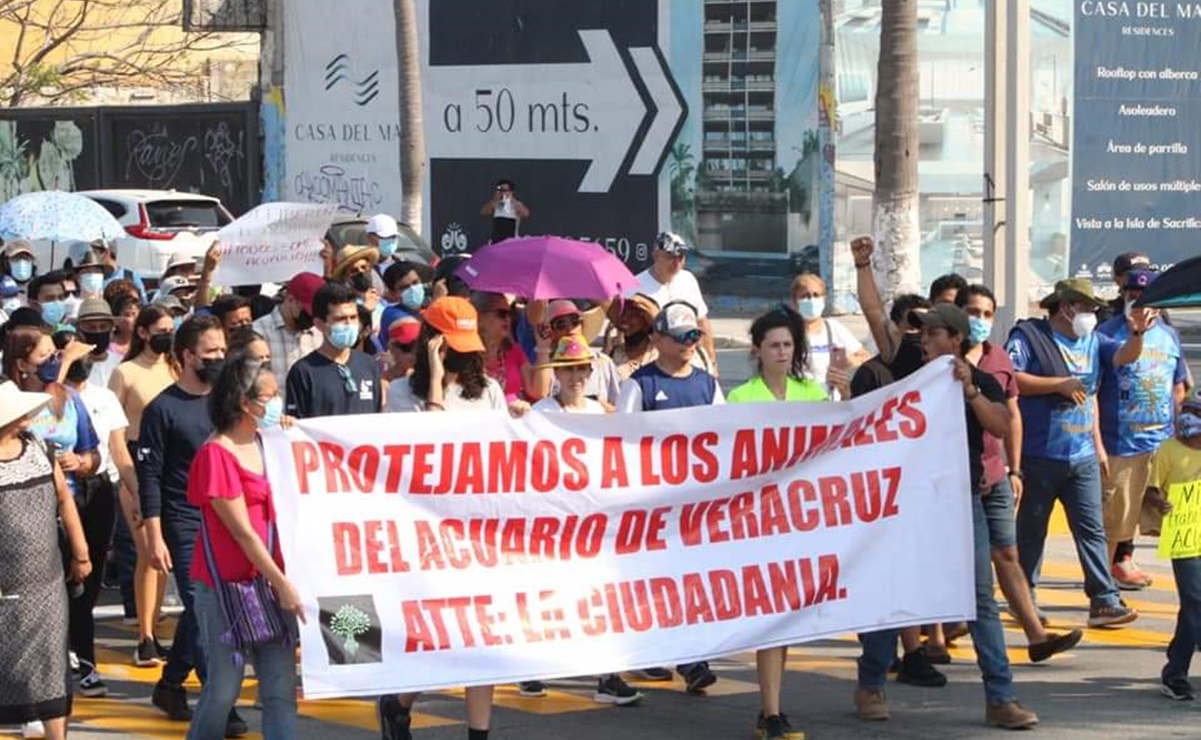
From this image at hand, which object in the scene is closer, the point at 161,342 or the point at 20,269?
the point at 161,342

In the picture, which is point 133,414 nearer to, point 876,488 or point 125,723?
point 125,723

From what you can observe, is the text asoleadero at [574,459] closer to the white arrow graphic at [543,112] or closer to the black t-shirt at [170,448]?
the black t-shirt at [170,448]

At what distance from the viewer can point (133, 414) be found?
11.1 metres

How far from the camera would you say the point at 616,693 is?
10.1 metres

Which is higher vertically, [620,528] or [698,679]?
[620,528]

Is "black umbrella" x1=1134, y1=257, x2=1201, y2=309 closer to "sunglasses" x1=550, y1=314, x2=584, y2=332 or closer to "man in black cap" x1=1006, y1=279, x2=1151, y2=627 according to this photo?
"man in black cap" x1=1006, y1=279, x2=1151, y2=627

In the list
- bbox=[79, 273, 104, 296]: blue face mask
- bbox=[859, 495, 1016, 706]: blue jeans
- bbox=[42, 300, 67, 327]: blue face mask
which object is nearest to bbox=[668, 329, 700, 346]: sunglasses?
bbox=[859, 495, 1016, 706]: blue jeans

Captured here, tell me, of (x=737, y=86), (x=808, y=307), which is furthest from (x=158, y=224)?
(x=808, y=307)

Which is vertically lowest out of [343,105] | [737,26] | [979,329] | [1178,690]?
[1178,690]

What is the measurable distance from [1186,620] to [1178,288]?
137 cm

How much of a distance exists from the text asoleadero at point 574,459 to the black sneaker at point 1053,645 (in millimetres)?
1637

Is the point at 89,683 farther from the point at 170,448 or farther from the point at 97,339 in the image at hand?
the point at 97,339

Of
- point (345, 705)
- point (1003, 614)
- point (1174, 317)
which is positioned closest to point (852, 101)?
point (1174, 317)

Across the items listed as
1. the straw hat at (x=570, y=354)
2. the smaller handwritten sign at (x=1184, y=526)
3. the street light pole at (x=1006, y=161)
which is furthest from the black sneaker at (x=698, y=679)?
the street light pole at (x=1006, y=161)
